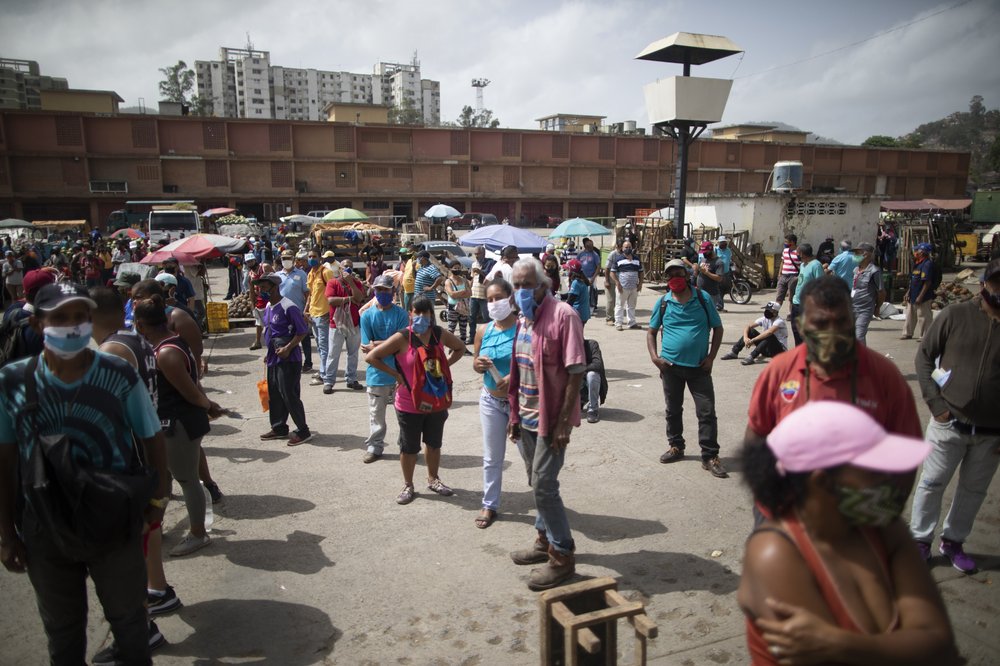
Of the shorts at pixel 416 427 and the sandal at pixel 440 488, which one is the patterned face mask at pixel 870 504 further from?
the sandal at pixel 440 488

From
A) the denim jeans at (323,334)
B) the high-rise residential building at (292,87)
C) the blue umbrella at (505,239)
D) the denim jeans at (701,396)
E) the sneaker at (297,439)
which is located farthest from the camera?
the high-rise residential building at (292,87)

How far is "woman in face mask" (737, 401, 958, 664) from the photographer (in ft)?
4.86

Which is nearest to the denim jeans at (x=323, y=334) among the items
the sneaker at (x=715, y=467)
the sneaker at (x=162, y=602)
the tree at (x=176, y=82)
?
the sneaker at (x=162, y=602)

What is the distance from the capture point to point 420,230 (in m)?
33.3

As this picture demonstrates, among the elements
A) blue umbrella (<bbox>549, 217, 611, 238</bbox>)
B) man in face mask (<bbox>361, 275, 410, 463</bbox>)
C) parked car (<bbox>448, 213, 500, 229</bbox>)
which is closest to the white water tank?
blue umbrella (<bbox>549, 217, 611, 238</bbox>)

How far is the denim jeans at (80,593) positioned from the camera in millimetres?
2613

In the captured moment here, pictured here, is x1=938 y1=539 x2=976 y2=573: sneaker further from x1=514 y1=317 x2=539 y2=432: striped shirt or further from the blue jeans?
the blue jeans

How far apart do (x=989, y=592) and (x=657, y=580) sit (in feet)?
6.55

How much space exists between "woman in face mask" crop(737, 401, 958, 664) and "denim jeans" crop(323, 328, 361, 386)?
7.78m

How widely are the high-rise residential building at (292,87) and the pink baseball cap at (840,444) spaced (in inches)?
4726

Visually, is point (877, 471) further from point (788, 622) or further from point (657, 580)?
point (657, 580)

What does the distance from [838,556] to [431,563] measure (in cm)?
316

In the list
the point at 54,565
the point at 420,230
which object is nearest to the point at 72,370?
the point at 54,565

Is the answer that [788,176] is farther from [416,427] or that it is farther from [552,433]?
[552,433]
